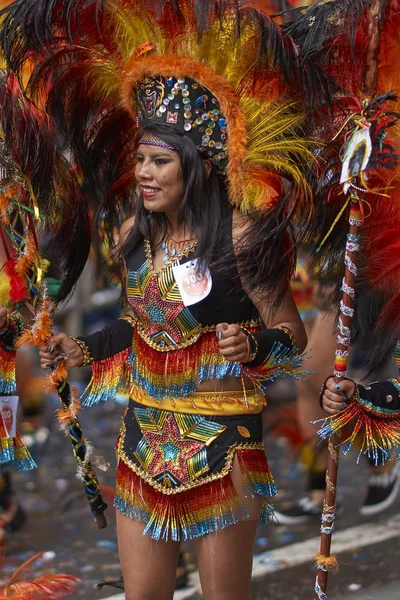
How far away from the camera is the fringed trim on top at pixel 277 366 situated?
9.68 feet

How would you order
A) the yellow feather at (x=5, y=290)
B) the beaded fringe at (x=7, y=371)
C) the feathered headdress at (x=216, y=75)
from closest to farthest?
the feathered headdress at (x=216, y=75)
the yellow feather at (x=5, y=290)
the beaded fringe at (x=7, y=371)

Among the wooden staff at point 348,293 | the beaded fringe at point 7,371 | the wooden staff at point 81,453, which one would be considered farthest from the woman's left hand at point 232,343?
the beaded fringe at point 7,371

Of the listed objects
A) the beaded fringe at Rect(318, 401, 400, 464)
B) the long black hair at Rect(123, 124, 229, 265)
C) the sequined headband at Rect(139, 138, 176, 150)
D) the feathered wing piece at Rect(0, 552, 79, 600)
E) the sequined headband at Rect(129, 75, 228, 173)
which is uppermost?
the sequined headband at Rect(129, 75, 228, 173)

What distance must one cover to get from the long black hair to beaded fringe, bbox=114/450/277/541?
0.66 meters

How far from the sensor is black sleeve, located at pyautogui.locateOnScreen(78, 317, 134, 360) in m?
3.23

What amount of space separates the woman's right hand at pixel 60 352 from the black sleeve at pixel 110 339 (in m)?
0.06

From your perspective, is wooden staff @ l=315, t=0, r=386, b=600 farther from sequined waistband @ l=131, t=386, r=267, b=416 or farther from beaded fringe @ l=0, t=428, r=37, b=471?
beaded fringe @ l=0, t=428, r=37, b=471

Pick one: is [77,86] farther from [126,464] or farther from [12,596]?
[12,596]

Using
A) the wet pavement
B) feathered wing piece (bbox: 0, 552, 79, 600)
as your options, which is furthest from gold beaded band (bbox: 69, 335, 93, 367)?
the wet pavement

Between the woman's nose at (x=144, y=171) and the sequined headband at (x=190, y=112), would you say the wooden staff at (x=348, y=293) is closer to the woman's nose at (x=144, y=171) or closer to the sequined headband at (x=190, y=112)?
the sequined headband at (x=190, y=112)

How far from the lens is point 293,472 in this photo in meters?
Answer: 5.85

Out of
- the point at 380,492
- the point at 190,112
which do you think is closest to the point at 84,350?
the point at 190,112

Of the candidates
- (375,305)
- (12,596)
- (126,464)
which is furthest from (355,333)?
(12,596)

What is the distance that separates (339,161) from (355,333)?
595 mm
